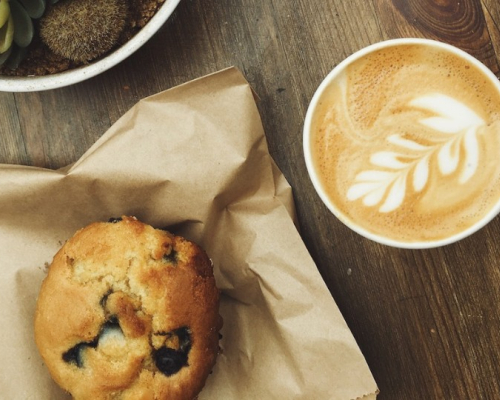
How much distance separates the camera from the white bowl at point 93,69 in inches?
40.4

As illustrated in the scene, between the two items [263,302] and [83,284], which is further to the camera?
[263,302]

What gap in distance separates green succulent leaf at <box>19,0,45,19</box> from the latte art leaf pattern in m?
0.58

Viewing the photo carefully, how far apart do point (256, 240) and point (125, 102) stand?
35 centimetres

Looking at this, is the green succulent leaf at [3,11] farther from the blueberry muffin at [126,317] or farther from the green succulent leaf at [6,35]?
the blueberry muffin at [126,317]

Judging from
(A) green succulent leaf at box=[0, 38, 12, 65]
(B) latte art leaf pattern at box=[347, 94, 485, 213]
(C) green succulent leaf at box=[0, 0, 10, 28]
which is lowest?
(B) latte art leaf pattern at box=[347, 94, 485, 213]

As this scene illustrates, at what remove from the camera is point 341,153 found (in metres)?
0.95

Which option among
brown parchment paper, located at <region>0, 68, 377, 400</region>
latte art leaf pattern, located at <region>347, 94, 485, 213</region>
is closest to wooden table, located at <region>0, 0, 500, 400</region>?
brown parchment paper, located at <region>0, 68, 377, 400</region>

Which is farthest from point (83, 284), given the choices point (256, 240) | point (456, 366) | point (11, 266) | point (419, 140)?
point (456, 366)

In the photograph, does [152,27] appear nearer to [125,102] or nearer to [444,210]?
[125,102]

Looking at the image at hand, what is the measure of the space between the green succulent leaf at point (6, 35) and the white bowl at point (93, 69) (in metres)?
0.06

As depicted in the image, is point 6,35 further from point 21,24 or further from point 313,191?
point 313,191

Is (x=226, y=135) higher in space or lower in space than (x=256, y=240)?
higher

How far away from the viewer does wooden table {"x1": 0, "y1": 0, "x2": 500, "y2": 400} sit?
1.12m

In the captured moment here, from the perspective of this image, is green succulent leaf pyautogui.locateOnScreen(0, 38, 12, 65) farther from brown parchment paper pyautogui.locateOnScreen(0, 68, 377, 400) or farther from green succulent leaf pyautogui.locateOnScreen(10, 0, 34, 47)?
brown parchment paper pyautogui.locateOnScreen(0, 68, 377, 400)
